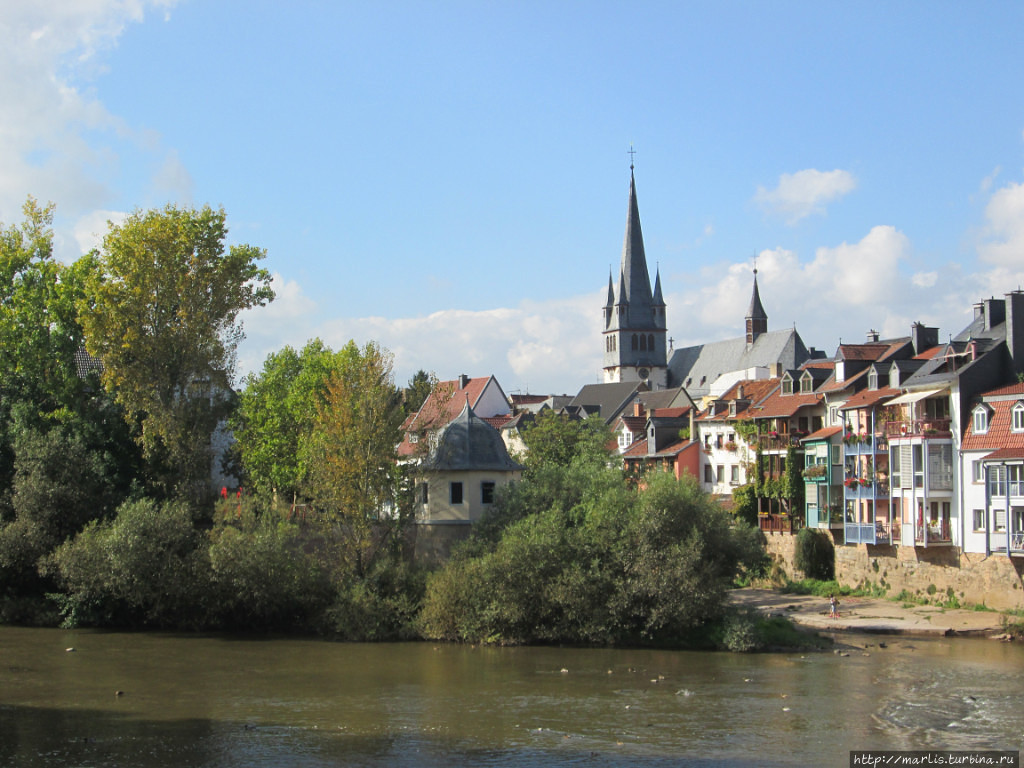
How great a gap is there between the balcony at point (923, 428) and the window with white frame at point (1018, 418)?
375cm

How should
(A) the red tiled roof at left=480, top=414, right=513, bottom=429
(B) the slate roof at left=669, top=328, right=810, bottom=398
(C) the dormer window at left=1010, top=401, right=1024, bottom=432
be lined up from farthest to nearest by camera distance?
(B) the slate roof at left=669, top=328, right=810, bottom=398
(A) the red tiled roof at left=480, top=414, right=513, bottom=429
(C) the dormer window at left=1010, top=401, right=1024, bottom=432

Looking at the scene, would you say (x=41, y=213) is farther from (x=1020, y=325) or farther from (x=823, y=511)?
(x=1020, y=325)

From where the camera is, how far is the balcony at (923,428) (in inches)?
2036

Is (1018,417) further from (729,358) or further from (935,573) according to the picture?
(729,358)

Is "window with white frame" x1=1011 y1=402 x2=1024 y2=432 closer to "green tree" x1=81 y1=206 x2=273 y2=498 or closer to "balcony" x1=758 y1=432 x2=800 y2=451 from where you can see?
"balcony" x1=758 y1=432 x2=800 y2=451

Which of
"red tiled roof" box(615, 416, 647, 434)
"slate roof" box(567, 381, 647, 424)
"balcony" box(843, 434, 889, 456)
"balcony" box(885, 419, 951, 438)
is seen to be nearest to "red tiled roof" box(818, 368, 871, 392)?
"balcony" box(843, 434, 889, 456)

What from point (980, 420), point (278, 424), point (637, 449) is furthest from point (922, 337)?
point (278, 424)

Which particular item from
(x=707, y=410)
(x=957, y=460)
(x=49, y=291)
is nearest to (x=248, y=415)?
(x=49, y=291)

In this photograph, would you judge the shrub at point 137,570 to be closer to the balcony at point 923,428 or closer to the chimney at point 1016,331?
the balcony at point 923,428

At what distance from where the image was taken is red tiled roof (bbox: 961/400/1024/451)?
4797 cm

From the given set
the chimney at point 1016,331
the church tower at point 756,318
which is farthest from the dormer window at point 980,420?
the church tower at point 756,318

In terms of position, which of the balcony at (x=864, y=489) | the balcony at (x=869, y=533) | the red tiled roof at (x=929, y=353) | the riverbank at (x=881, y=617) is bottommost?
the riverbank at (x=881, y=617)

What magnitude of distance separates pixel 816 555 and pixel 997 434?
13337mm

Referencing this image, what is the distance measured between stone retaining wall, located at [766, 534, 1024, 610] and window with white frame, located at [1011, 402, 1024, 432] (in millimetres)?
5659
